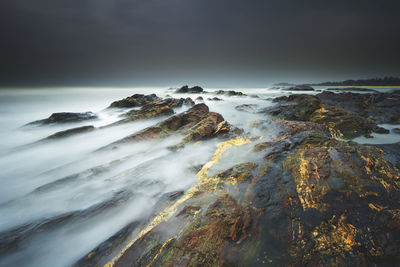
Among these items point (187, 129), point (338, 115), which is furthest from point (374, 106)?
point (187, 129)

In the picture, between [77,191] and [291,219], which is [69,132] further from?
[291,219]

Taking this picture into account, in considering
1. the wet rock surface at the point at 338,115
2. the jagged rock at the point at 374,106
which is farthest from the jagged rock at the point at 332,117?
the jagged rock at the point at 374,106

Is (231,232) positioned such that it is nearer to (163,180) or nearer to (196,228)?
(196,228)

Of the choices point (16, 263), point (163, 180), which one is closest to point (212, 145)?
point (163, 180)

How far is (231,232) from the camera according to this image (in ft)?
6.72

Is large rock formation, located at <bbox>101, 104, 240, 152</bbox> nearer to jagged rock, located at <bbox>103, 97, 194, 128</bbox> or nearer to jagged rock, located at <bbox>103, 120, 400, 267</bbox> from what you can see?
jagged rock, located at <bbox>103, 97, 194, 128</bbox>

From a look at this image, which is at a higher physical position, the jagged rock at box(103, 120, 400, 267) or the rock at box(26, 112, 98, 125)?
the rock at box(26, 112, 98, 125)

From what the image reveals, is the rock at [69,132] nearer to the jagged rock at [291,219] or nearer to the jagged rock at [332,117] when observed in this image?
the jagged rock at [291,219]

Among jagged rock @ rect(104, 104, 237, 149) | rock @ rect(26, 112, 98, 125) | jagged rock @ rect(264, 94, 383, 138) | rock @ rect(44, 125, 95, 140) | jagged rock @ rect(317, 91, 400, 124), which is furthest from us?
jagged rock @ rect(317, 91, 400, 124)

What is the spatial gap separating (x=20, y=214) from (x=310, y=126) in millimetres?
8641

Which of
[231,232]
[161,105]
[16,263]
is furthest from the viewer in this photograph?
[161,105]

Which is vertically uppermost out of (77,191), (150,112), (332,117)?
(150,112)

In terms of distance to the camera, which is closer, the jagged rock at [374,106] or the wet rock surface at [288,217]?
the wet rock surface at [288,217]

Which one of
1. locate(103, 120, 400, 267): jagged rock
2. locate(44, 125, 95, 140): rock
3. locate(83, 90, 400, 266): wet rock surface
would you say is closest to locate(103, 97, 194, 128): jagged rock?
locate(44, 125, 95, 140): rock
